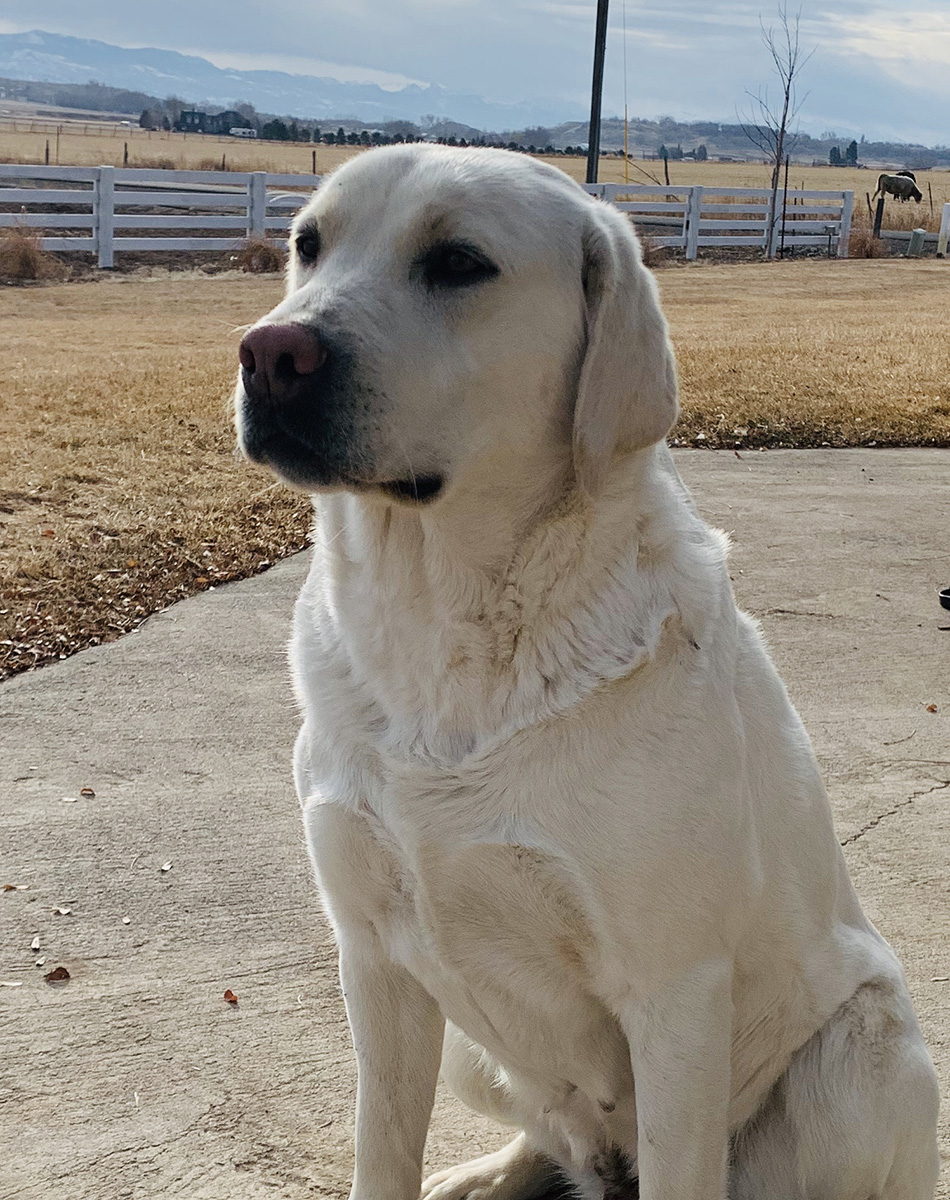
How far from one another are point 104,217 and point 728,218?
1347 centimetres

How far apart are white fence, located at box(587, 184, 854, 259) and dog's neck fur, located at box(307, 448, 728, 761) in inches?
820

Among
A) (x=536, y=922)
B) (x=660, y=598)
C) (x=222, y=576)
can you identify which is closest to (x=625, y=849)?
(x=536, y=922)

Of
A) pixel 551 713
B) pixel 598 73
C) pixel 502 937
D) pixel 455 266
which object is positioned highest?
pixel 598 73

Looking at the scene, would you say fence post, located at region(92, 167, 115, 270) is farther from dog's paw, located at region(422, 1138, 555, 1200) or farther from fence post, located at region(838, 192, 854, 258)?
dog's paw, located at region(422, 1138, 555, 1200)

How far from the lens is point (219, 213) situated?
23188 millimetres

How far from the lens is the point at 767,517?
263 inches

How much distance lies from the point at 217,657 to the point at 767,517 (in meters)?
3.06

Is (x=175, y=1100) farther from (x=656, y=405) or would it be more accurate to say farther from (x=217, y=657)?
(x=217, y=657)

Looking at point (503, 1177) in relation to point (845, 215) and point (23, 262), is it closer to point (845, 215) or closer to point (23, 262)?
point (23, 262)

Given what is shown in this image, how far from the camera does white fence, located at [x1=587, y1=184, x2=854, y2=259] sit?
22875 mm

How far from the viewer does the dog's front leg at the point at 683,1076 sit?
1952mm

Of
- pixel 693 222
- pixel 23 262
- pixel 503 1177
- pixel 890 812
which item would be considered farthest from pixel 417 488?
pixel 693 222

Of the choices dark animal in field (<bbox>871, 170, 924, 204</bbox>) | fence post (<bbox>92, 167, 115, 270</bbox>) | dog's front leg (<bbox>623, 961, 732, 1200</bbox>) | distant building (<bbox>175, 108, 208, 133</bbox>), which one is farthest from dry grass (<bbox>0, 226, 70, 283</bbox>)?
distant building (<bbox>175, 108, 208, 133</bbox>)

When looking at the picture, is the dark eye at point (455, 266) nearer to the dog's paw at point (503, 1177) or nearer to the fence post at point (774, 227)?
the dog's paw at point (503, 1177)
